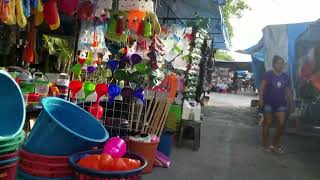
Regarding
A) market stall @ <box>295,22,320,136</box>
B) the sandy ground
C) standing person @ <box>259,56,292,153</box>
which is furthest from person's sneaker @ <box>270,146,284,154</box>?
market stall @ <box>295,22,320,136</box>

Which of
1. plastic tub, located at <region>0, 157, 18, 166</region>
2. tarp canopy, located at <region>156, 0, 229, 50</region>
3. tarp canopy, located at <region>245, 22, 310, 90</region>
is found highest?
tarp canopy, located at <region>156, 0, 229, 50</region>

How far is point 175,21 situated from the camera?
764 cm

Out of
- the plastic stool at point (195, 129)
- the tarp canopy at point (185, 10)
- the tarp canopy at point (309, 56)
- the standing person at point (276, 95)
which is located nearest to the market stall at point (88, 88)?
the plastic stool at point (195, 129)

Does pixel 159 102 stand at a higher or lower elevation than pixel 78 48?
lower

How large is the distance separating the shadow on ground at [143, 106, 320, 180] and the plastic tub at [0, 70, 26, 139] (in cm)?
207

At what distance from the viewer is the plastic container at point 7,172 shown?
2100 millimetres

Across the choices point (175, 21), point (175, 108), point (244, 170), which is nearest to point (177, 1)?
point (175, 21)

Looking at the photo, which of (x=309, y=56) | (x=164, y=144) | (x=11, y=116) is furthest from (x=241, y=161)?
(x=11, y=116)

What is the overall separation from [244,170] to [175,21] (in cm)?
384

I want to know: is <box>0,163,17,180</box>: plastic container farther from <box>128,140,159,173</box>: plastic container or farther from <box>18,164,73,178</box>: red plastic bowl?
<box>128,140,159,173</box>: plastic container

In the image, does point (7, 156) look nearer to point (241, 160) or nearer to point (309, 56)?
point (241, 160)

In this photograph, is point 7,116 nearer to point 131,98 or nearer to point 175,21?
point 131,98

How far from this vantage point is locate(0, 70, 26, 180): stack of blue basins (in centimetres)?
216

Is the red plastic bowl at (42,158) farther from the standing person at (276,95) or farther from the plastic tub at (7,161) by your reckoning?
the standing person at (276,95)
